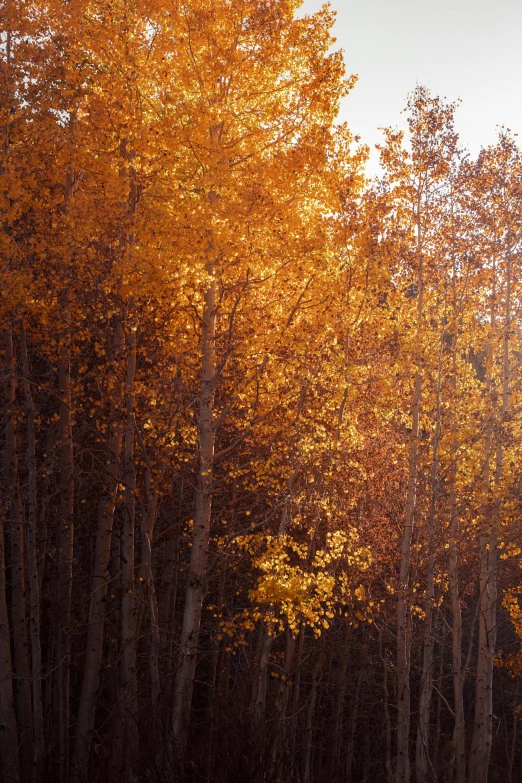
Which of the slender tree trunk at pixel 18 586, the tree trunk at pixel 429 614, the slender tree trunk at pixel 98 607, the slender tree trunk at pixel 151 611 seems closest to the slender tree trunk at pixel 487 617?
the tree trunk at pixel 429 614

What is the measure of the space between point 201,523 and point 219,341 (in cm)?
260

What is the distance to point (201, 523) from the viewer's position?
963 centimetres

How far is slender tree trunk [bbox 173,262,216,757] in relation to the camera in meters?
9.09

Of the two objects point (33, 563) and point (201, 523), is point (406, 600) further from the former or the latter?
point (33, 563)

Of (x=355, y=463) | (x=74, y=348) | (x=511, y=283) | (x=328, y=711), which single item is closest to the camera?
(x=74, y=348)

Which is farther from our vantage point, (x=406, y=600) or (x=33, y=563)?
(x=406, y=600)

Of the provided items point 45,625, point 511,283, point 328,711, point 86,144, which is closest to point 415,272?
point 511,283

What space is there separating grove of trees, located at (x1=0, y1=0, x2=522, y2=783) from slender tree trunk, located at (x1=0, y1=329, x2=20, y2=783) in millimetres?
41

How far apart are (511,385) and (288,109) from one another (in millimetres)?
9048

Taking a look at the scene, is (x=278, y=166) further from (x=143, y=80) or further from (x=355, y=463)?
(x=355, y=463)

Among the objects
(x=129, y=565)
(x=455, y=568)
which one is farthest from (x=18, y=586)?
(x=455, y=568)

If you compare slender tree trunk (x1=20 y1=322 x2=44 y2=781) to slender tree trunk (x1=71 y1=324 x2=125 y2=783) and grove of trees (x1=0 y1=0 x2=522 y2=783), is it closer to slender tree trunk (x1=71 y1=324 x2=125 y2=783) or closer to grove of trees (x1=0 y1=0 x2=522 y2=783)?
grove of trees (x1=0 y1=0 x2=522 y2=783)

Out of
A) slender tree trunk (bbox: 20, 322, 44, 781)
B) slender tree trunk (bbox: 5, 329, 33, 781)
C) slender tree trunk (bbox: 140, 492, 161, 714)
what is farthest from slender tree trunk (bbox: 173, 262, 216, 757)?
slender tree trunk (bbox: 5, 329, 33, 781)

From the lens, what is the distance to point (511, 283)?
15.3 m
